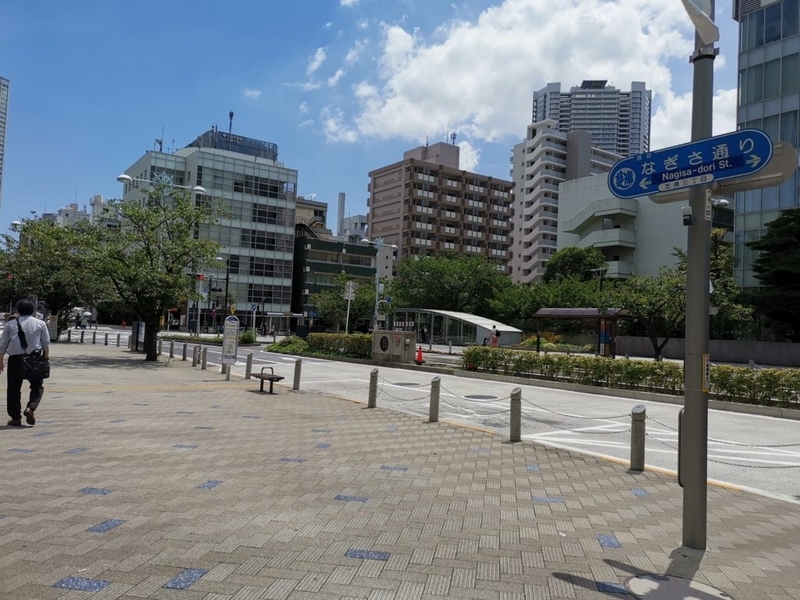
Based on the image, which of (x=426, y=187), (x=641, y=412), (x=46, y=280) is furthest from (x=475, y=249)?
(x=641, y=412)

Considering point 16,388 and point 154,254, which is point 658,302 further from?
point 16,388

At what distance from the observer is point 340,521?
5066 millimetres

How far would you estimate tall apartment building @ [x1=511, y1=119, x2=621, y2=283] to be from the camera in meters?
95.8

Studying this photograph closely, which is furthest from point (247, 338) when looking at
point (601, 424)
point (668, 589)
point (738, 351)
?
point (668, 589)

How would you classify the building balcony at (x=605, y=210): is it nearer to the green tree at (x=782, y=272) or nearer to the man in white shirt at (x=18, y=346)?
the green tree at (x=782, y=272)

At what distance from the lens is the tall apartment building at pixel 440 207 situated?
9919cm

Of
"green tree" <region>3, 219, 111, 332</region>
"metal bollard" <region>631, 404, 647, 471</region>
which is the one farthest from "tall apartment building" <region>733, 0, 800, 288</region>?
"green tree" <region>3, 219, 111, 332</region>

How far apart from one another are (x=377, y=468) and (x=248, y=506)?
2086 millimetres

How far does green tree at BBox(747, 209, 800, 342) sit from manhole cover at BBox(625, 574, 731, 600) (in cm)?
3856

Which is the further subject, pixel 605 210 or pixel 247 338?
pixel 605 210

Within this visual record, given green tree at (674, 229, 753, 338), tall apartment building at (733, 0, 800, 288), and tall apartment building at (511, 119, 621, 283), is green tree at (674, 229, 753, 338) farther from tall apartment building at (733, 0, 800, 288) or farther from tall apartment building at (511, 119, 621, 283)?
tall apartment building at (511, 119, 621, 283)

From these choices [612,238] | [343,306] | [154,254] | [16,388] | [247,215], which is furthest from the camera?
[247,215]

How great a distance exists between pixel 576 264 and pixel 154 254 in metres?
53.7

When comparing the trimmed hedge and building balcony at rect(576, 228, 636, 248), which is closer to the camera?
the trimmed hedge
